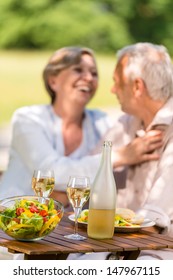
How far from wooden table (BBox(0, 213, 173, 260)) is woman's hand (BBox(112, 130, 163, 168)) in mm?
881

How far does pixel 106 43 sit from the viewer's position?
21188mm

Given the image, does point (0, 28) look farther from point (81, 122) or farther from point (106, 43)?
point (81, 122)

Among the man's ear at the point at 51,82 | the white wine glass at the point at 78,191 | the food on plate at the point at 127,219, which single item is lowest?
the food on plate at the point at 127,219

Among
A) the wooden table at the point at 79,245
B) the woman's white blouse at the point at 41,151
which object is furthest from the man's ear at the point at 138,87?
the wooden table at the point at 79,245

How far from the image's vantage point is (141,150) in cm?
398

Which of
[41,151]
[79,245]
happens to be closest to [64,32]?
[41,151]

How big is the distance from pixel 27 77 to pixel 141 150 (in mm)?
17537

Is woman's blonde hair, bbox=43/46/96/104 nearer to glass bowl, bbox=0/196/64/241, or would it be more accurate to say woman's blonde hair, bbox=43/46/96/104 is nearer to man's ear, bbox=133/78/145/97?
man's ear, bbox=133/78/145/97

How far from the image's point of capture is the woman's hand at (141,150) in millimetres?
3941

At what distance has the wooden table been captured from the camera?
2.74 metres

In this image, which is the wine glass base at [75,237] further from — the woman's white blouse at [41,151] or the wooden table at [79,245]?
the woman's white blouse at [41,151]

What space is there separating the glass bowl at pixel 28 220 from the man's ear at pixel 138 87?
1.24 meters

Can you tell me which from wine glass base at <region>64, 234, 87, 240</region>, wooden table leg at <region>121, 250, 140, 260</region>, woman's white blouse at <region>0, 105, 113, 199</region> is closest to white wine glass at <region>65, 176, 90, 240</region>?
wine glass base at <region>64, 234, 87, 240</region>

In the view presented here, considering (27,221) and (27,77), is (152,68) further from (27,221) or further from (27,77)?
(27,77)
